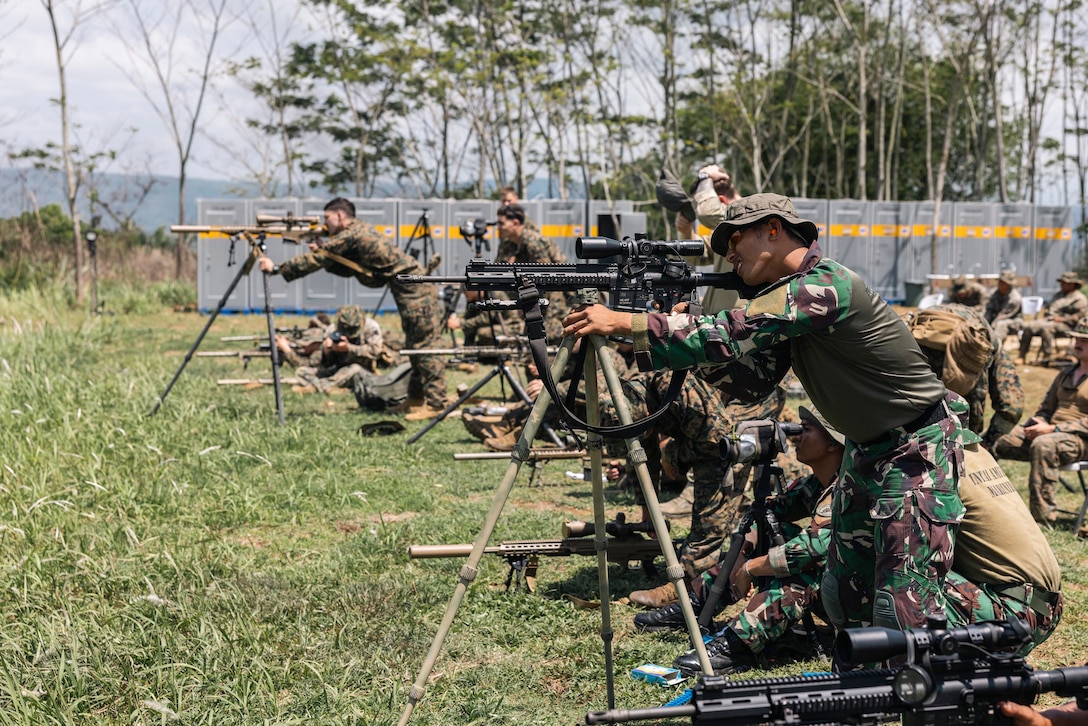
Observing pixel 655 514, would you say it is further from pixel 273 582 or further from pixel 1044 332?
pixel 1044 332

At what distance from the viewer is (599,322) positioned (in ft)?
10.7

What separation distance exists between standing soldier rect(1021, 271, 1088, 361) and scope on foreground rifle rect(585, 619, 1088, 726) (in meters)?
13.8

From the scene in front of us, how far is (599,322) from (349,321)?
391 inches

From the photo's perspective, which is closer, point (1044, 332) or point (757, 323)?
point (757, 323)

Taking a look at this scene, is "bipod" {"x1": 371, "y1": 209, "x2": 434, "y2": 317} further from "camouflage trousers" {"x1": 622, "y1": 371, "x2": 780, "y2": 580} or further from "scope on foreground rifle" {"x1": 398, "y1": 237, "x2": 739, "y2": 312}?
"scope on foreground rifle" {"x1": 398, "y1": 237, "x2": 739, "y2": 312}

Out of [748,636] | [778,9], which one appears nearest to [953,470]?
[748,636]

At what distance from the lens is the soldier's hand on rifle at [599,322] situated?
325 centimetres

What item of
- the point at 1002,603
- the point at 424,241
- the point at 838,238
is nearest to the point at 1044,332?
the point at 838,238

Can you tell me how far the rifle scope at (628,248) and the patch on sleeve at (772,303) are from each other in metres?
0.44

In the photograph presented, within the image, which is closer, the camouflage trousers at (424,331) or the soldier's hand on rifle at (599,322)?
the soldier's hand on rifle at (599,322)

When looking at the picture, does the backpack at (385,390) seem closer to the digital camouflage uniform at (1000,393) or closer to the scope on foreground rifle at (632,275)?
the digital camouflage uniform at (1000,393)

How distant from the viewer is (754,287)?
11.2ft

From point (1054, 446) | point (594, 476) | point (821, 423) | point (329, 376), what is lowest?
point (329, 376)

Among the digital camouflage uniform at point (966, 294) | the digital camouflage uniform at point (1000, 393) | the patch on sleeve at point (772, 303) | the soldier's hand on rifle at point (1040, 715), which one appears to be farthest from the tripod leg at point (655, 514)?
the digital camouflage uniform at point (966, 294)
